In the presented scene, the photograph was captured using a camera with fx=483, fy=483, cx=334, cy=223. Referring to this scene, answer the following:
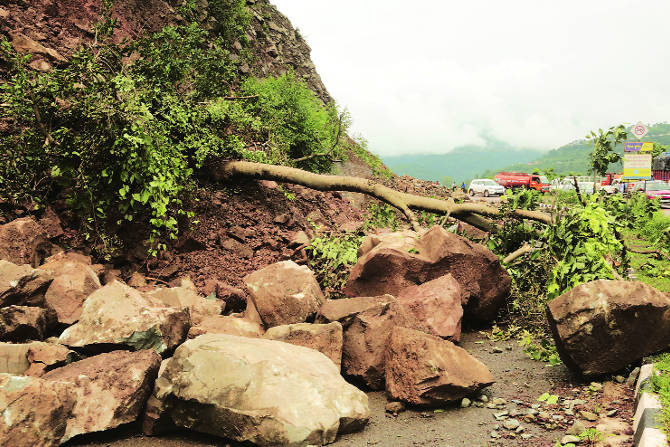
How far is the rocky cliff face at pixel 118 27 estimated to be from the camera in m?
7.68

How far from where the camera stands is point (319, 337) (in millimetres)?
4961

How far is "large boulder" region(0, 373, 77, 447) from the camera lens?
3.47m

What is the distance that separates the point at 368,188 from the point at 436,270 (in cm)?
262

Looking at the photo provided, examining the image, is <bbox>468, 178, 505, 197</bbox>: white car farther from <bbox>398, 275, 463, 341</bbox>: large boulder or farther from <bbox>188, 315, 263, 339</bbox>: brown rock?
<bbox>188, 315, 263, 339</bbox>: brown rock

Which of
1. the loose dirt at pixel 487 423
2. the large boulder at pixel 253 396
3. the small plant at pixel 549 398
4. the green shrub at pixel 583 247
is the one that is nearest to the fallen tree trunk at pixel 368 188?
the green shrub at pixel 583 247

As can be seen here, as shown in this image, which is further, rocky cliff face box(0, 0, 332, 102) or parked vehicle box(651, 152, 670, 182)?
parked vehicle box(651, 152, 670, 182)

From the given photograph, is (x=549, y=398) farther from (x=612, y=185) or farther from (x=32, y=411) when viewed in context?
(x=612, y=185)

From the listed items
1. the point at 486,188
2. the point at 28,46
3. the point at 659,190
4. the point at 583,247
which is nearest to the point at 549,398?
the point at 583,247

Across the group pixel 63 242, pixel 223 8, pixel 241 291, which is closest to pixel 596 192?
pixel 241 291

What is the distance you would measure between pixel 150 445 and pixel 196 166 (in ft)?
16.3

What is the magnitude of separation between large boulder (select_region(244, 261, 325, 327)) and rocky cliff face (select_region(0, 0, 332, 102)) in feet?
16.1

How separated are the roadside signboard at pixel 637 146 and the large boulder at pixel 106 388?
25.3 m

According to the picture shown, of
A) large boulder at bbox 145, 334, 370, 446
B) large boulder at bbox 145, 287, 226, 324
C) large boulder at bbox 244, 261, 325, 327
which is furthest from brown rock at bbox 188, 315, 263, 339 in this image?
large boulder at bbox 145, 334, 370, 446

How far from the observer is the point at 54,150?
6.36 m
